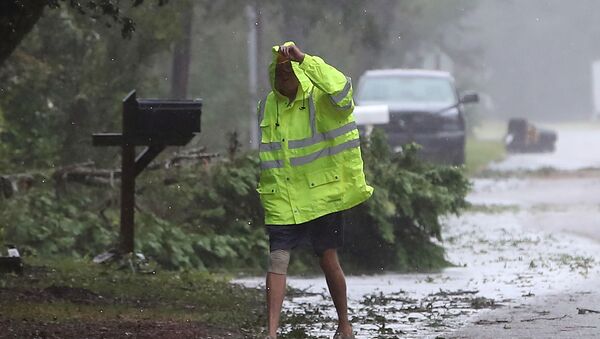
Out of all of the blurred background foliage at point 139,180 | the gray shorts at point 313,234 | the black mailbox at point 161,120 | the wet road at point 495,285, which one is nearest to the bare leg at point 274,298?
the gray shorts at point 313,234

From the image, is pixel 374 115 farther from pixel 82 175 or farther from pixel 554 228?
pixel 82 175

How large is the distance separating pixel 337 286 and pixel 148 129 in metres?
3.79

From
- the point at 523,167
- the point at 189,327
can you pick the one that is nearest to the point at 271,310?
the point at 189,327

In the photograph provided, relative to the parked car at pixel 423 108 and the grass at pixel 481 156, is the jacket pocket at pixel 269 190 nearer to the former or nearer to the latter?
the parked car at pixel 423 108

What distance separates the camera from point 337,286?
8.15 meters

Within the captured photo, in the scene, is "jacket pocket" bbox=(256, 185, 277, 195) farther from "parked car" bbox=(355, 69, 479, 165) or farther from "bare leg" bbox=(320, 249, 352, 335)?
"parked car" bbox=(355, 69, 479, 165)

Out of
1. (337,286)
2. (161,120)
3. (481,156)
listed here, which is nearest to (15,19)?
(161,120)

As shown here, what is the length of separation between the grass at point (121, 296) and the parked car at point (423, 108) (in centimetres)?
1240

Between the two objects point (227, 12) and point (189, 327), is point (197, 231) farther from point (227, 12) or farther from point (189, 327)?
point (227, 12)

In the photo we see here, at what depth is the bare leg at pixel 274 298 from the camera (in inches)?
302

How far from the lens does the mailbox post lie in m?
11.4

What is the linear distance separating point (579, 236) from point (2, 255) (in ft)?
23.2

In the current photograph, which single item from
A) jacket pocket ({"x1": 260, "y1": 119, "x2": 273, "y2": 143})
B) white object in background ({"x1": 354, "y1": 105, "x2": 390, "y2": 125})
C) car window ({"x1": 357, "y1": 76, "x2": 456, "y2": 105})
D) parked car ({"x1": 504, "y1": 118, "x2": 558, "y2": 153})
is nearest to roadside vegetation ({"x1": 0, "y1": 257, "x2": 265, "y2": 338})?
jacket pocket ({"x1": 260, "y1": 119, "x2": 273, "y2": 143})

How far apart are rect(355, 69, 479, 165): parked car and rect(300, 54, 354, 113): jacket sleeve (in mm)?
15881
